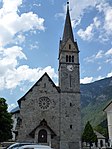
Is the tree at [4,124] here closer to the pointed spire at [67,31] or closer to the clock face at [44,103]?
the clock face at [44,103]

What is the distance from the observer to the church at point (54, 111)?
164 ft

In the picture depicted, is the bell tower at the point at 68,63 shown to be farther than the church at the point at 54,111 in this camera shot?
Yes

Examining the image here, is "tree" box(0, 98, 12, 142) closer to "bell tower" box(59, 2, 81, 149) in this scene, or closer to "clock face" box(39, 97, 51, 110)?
"clock face" box(39, 97, 51, 110)

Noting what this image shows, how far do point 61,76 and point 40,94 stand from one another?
5.91 m

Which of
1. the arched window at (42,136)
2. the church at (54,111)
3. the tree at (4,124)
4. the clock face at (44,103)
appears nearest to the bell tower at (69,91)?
the church at (54,111)

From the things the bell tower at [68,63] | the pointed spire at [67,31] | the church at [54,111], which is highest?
the pointed spire at [67,31]

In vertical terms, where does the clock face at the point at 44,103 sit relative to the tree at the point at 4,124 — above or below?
above

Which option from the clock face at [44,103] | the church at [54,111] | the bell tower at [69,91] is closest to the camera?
the church at [54,111]

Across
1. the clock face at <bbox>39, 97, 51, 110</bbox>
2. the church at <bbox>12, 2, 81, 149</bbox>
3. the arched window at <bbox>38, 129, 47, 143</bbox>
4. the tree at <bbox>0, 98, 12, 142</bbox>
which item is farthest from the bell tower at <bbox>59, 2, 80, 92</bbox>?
the tree at <bbox>0, 98, 12, 142</bbox>

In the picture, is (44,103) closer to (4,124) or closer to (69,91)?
(69,91)

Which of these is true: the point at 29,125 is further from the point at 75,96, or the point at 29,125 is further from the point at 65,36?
the point at 65,36

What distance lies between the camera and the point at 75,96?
5353 centimetres

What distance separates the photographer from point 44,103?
52.2 m

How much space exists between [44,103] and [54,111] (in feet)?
8.46
